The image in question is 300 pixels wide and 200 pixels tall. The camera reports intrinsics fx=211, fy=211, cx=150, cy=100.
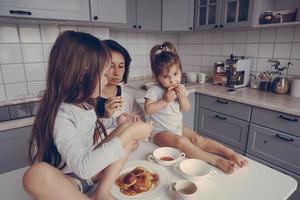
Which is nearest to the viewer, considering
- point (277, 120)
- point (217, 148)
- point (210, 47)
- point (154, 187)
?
point (154, 187)

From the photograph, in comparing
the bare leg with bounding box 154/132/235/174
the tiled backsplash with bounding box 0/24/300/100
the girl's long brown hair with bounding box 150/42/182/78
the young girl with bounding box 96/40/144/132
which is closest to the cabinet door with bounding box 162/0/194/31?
the tiled backsplash with bounding box 0/24/300/100

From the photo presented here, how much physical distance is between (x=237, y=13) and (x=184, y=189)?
1773 millimetres

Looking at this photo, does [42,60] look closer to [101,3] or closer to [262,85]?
[101,3]

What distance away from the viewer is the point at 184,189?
0.67 m

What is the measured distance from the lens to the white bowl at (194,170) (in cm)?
72

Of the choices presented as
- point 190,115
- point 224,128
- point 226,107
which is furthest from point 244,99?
point 190,115

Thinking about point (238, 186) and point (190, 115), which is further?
point (190, 115)

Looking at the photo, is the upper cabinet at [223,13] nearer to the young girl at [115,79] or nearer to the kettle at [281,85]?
the kettle at [281,85]

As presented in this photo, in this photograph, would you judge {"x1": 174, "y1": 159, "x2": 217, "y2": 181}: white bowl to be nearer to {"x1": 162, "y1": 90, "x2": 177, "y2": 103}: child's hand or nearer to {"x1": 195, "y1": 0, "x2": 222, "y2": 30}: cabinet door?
{"x1": 162, "y1": 90, "x2": 177, "y2": 103}: child's hand

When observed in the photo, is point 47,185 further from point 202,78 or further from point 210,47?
point 210,47

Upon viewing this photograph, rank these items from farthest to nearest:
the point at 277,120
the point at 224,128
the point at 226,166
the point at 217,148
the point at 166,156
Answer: the point at 224,128
the point at 277,120
the point at 217,148
the point at 166,156
the point at 226,166

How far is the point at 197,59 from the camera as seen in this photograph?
8.78 ft

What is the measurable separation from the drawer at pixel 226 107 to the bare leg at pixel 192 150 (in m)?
0.88

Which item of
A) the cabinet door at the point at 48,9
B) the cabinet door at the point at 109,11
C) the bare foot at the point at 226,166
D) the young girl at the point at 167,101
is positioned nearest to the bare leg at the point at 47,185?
the bare foot at the point at 226,166
